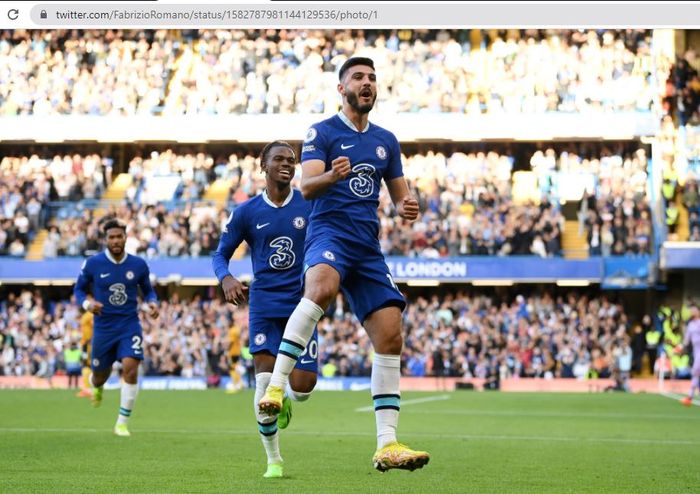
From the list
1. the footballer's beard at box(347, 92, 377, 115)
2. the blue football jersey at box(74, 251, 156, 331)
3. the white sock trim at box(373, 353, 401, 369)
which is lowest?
the white sock trim at box(373, 353, 401, 369)

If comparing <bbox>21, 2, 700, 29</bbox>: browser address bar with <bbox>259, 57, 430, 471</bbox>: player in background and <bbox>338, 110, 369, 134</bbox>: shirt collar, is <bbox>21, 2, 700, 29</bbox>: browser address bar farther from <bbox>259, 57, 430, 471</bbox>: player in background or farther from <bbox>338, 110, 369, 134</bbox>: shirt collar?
<bbox>259, 57, 430, 471</bbox>: player in background

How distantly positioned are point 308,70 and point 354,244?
33.2 metres

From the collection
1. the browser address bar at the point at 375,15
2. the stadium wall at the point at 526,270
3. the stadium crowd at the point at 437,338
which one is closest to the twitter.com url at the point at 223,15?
the browser address bar at the point at 375,15

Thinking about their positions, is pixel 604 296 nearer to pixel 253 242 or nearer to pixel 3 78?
pixel 3 78

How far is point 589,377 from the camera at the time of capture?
3453 cm

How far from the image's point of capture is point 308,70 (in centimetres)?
4141

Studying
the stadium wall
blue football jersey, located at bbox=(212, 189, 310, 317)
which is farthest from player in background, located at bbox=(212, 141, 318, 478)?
the stadium wall

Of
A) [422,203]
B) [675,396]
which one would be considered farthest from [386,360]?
[422,203]

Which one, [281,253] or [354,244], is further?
[281,253]

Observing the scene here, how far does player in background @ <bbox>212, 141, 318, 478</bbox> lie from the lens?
1081 cm

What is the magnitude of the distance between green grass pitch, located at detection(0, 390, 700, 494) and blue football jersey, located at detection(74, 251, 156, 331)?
150 centimetres

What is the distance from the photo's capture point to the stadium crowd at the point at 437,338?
114 feet

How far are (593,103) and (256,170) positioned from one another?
448 inches

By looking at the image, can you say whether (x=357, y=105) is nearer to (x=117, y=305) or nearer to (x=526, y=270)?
(x=117, y=305)
